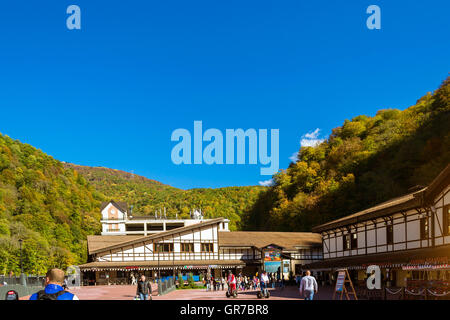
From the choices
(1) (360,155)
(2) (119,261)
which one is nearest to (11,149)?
(2) (119,261)

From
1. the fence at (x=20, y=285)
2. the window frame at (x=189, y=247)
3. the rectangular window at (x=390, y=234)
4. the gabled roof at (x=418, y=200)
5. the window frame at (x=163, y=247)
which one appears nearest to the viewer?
the gabled roof at (x=418, y=200)

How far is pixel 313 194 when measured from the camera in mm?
71750

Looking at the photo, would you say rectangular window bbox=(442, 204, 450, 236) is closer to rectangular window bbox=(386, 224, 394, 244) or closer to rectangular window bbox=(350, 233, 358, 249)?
rectangular window bbox=(386, 224, 394, 244)

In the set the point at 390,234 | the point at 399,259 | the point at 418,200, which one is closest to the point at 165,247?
the point at 390,234

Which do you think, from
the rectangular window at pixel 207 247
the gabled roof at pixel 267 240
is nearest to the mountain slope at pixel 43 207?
the rectangular window at pixel 207 247

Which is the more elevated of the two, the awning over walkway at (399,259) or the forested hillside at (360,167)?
the forested hillside at (360,167)

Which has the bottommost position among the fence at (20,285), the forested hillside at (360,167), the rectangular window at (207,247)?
the fence at (20,285)

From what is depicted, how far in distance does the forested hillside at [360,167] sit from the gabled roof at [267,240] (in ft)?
29.8

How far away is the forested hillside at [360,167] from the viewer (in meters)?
55.6

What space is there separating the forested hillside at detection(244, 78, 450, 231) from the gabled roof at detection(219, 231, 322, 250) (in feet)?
29.8

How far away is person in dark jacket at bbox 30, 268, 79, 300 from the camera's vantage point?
4.73 meters

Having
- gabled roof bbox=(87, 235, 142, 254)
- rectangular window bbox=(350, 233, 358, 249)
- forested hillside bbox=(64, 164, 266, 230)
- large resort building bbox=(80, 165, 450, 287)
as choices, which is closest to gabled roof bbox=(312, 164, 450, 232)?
large resort building bbox=(80, 165, 450, 287)

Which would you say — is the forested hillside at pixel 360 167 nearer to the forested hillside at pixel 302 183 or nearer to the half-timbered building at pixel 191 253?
the forested hillside at pixel 302 183

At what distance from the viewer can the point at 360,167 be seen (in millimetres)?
67938
